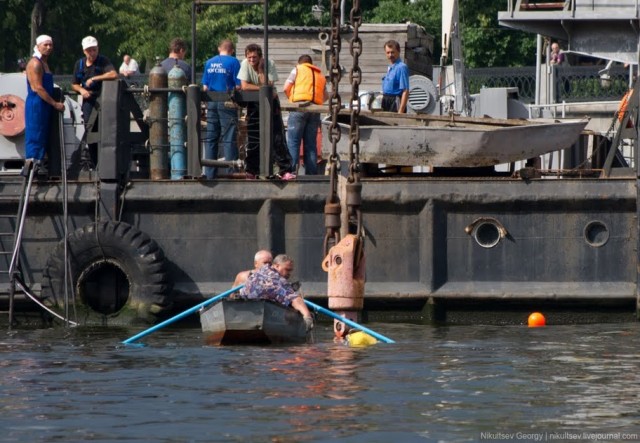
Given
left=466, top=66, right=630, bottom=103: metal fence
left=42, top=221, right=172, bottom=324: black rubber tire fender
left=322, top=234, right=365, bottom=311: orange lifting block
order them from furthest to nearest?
left=466, top=66, right=630, bottom=103: metal fence, left=42, top=221, right=172, bottom=324: black rubber tire fender, left=322, top=234, right=365, bottom=311: orange lifting block

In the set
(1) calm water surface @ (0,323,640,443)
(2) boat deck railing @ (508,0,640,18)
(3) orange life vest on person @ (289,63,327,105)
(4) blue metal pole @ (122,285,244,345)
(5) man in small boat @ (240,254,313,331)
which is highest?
(2) boat deck railing @ (508,0,640,18)

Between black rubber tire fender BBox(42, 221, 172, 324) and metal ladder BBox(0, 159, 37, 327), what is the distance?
13.1 inches

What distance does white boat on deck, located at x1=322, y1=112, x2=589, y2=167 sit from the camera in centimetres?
1762

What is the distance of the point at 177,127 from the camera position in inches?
714

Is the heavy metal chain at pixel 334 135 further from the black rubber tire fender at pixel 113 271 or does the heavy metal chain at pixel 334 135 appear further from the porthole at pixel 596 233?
the porthole at pixel 596 233

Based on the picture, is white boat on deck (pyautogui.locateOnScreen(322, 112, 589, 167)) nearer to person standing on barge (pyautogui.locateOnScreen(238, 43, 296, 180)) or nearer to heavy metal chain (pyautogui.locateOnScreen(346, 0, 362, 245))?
person standing on barge (pyautogui.locateOnScreen(238, 43, 296, 180))

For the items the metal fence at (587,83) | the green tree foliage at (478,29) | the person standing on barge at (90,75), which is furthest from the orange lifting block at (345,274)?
the green tree foliage at (478,29)

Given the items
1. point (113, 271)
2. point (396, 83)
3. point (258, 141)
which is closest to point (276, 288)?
point (113, 271)

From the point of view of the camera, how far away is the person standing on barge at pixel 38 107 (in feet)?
58.7

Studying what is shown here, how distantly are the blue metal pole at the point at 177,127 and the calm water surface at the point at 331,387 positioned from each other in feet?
6.39

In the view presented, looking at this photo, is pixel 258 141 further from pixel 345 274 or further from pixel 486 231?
pixel 345 274

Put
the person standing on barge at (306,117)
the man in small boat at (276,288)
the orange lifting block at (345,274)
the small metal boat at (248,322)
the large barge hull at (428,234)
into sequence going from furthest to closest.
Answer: the person standing on barge at (306,117) < the large barge hull at (428,234) < the man in small boat at (276,288) < the small metal boat at (248,322) < the orange lifting block at (345,274)

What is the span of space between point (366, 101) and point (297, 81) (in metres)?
1.43

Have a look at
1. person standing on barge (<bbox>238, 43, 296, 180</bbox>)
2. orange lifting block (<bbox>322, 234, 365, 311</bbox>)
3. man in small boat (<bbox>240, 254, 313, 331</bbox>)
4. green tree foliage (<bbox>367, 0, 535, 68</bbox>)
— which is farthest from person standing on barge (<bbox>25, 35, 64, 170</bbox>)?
green tree foliage (<bbox>367, 0, 535, 68</bbox>)
